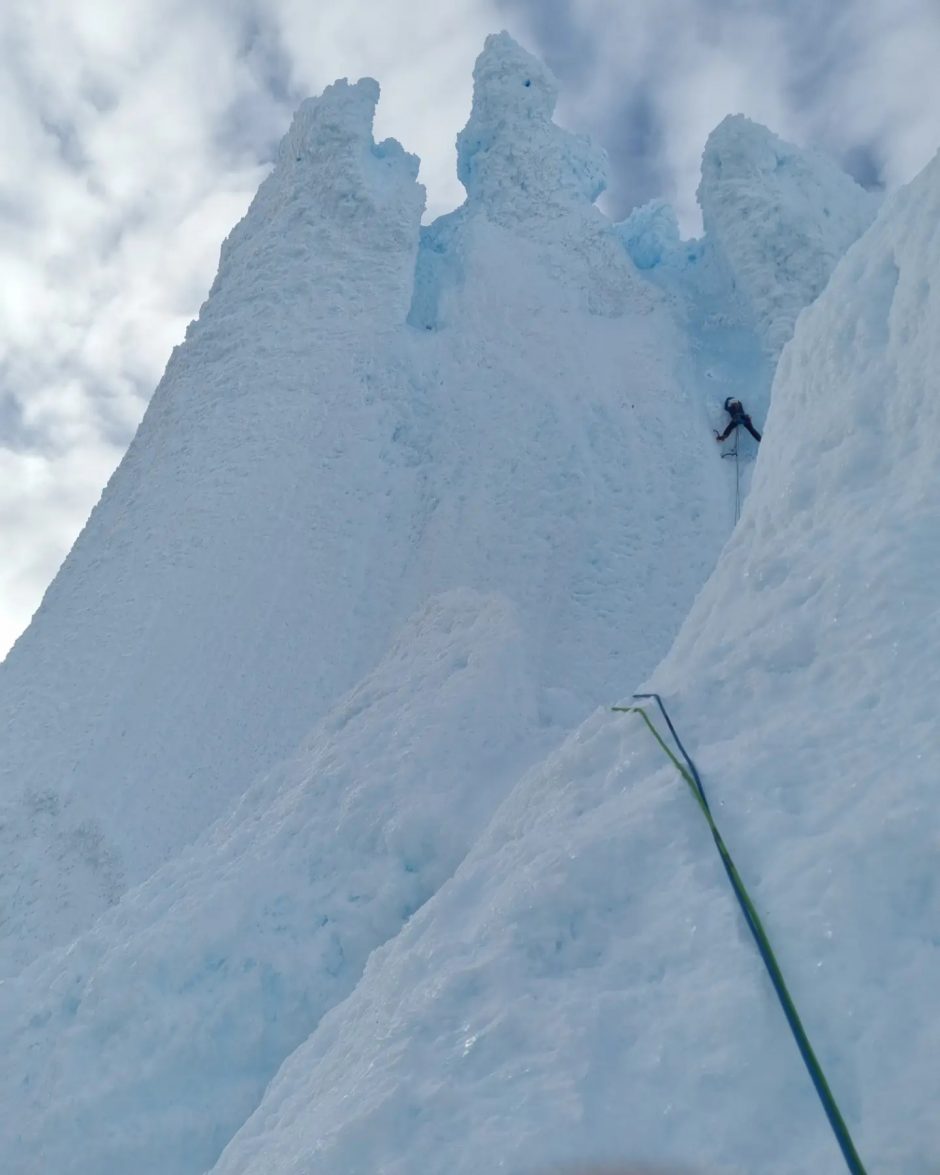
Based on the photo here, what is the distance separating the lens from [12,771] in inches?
340

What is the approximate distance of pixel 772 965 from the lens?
91.5 inches

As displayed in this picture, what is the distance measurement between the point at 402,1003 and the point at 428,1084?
500mm

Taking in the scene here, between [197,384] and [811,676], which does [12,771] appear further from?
[811,676]

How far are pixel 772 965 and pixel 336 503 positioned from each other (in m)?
8.29

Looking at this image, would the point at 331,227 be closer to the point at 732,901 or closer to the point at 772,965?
the point at 732,901

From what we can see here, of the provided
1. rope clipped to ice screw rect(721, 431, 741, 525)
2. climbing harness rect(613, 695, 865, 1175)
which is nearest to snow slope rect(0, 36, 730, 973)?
rope clipped to ice screw rect(721, 431, 741, 525)

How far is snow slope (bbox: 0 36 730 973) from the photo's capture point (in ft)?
28.2

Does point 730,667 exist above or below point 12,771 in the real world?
below

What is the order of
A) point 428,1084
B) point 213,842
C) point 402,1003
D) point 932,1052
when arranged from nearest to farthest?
1. point 932,1052
2. point 428,1084
3. point 402,1003
4. point 213,842

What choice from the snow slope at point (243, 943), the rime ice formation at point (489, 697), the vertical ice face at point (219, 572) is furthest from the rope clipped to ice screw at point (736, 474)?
the snow slope at point (243, 943)

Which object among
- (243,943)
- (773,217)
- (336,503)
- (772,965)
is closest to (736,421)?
(773,217)

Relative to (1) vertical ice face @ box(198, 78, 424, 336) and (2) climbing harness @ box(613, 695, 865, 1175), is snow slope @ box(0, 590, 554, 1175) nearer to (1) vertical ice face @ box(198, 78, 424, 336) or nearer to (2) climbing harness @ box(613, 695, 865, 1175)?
(2) climbing harness @ box(613, 695, 865, 1175)

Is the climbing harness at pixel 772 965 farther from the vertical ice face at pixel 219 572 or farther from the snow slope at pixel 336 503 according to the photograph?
the vertical ice face at pixel 219 572

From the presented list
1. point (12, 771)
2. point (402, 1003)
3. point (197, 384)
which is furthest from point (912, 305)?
point (197, 384)
